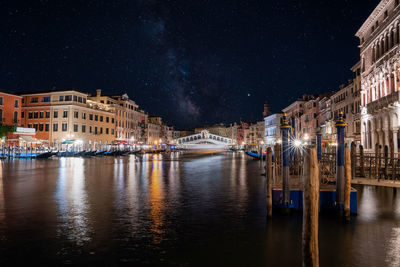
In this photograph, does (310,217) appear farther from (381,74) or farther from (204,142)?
(204,142)

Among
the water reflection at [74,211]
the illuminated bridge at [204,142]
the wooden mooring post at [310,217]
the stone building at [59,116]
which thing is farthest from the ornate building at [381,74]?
the illuminated bridge at [204,142]

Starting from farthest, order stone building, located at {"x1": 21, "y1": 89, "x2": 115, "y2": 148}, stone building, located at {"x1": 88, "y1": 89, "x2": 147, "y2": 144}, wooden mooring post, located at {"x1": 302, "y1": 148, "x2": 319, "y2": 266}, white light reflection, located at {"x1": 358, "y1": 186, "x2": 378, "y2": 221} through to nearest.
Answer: stone building, located at {"x1": 88, "y1": 89, "x2": 147, "y2": 144}, stone building, located at {"x1": 21, "y1": 89, "x2": 115, "y2": 148}, white light reflection, located at {"x1": 358, "y1": 186, "x2": 378, "y2": 221}, wooden mooring post, located at {"x1": 302, "y1": 148, "x2": 319, "y2": 266}

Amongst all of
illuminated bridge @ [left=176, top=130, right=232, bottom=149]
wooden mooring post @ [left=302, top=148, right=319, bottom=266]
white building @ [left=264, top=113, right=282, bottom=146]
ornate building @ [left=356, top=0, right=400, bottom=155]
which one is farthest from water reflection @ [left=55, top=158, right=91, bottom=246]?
illuminated bridge @ [left=176, top=130, right=232, bottom=149]

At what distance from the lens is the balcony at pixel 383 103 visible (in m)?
25.7

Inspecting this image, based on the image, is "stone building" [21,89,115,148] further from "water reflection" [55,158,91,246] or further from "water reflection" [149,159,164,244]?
"water reflection" [149,159,164,244]

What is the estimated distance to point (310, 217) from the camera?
17.4ft

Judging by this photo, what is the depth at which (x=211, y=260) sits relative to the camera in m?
6.47

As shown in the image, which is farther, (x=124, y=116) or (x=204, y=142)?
(x=204, y=142)

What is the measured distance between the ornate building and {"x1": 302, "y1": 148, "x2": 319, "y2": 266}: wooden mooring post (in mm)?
21507

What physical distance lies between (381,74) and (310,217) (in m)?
30.4

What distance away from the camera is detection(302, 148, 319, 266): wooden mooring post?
16.5 feet

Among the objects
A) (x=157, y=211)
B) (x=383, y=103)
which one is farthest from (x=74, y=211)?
(x=383, y=103)

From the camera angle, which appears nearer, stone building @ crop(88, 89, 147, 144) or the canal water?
the canal water

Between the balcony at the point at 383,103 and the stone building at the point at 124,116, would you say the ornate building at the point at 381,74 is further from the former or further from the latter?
the stone building at the point at 124,116
